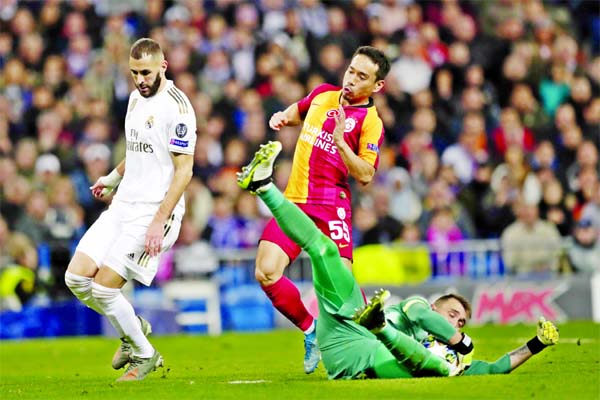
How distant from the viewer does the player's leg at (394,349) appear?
32.9ft

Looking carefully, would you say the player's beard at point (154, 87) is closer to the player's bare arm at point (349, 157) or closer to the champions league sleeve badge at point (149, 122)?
the champions league sleeve badge at point (149, 122)

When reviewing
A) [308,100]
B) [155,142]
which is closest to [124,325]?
[155,142]

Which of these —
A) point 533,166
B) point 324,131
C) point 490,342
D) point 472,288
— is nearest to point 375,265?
point 472,288

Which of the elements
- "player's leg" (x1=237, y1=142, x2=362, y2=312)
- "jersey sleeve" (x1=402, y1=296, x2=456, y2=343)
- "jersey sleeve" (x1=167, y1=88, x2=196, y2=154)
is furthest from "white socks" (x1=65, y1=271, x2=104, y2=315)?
"jersey sleeve" (x1=402, y1=296, x2=456, y2=343)

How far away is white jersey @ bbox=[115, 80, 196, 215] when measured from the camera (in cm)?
1162

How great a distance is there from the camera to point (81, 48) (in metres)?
24.3

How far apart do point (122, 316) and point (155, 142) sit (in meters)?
1.47

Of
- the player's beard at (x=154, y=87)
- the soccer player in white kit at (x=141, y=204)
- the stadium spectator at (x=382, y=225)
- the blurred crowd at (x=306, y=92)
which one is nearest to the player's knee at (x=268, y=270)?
the soccer player in white kit at (x=141, y=204)

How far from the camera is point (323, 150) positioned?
1227cm

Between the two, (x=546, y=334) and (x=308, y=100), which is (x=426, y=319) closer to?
(x=546, y=334)

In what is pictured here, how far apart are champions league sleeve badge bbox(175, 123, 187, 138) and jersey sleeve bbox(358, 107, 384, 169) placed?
148 centimetres

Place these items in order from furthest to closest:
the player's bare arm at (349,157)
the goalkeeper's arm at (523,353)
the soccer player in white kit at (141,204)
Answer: the soccer player in white kit at (141,204) → the player's bare arm at (349,157) → the goalkeeper's arm at (523,353)

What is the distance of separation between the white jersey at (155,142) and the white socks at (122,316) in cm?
79

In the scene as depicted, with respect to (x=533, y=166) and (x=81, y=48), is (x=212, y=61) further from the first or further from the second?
(x=533, y=166)
